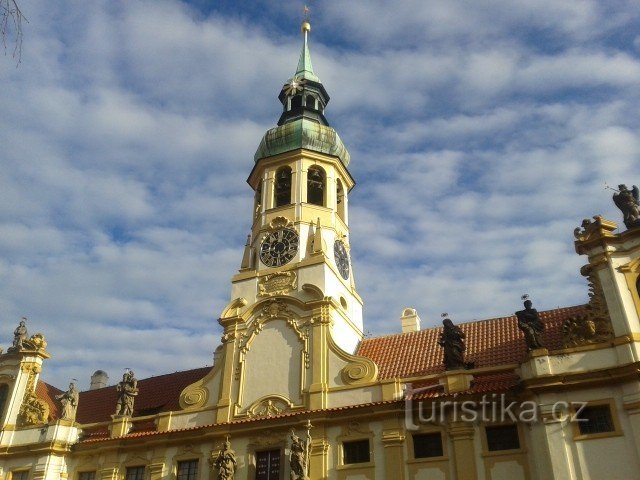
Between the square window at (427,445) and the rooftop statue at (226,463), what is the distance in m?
6.20

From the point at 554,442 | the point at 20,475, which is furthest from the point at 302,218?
the point at 20,475

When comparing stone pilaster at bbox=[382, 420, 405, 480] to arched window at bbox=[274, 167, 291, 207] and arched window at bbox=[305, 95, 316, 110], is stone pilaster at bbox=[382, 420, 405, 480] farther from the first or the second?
arched window at bbox=[305, 95, 316, 110]

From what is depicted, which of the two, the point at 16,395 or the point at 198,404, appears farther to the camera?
the point at 16,395

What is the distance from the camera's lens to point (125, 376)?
89.6 ft

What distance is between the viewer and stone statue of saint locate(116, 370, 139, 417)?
26.3 meters

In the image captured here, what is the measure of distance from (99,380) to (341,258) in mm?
17882

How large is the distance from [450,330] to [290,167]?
1139cm

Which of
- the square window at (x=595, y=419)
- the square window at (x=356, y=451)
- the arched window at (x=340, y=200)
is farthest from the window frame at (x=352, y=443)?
the arched window at (x=340, y=200)

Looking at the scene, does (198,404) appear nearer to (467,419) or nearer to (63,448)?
(63,448)

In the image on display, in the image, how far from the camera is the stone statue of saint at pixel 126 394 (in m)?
26.3

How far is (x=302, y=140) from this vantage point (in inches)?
1168

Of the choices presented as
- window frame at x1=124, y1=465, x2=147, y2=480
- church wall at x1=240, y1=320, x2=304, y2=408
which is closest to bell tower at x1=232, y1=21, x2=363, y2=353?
church wall at x1=240, y1=320, x2=304, y2=408

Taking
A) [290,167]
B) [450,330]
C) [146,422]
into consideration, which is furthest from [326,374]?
[290,167]

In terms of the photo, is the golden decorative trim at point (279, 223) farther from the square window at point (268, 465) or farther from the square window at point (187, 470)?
the square window at point (187, 470)
